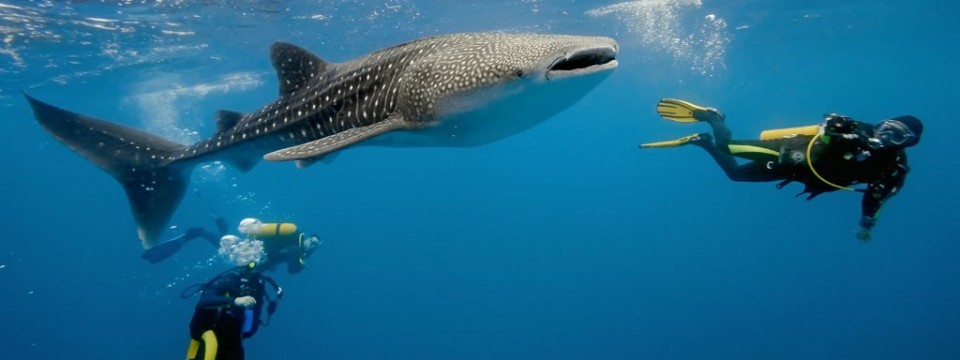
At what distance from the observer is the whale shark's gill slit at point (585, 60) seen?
3.59m

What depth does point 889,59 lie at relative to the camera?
4647 cm

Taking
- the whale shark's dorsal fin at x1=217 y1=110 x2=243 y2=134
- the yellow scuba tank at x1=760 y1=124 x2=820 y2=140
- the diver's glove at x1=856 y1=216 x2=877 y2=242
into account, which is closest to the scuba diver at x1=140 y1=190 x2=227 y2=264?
the whale shark's dorsal fin at x1=217 y1=110 x2=243 y2=134

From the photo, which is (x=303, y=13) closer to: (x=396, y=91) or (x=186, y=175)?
(x=186, y=175)

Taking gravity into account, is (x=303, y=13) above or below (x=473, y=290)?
above

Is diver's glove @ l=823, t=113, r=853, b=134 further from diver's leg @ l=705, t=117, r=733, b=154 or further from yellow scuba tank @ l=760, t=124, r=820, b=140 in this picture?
diver's leg @ l=705, t=117, r=733, b=154

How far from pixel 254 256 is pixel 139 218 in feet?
10.0

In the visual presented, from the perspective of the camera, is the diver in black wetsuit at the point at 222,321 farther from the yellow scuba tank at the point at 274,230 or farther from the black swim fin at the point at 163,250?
the black swim fin at the point at 163,250

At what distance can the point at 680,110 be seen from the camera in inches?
280

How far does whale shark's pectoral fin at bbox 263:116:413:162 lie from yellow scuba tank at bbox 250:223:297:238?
6.61m

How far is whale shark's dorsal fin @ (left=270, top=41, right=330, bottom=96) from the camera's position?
5.65m

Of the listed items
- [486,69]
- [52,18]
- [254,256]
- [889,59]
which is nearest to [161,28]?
[52,18]

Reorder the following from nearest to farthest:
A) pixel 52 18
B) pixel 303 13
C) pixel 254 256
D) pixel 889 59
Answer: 1. pixel 254 256
2. pixel 52 18
3. pixel 303 13
4. pixel 889 59

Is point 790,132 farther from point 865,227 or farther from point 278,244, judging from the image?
point 278,244

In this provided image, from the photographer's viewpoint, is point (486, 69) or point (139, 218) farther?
point (139, 218)
